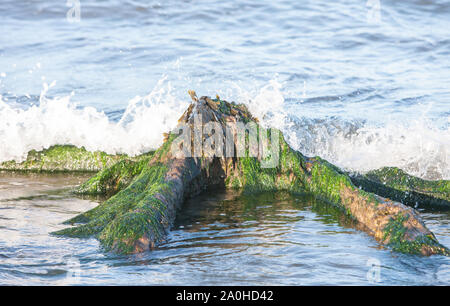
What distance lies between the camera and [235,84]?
9562 millimetres

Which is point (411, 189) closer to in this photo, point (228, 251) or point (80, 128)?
point (228, 251)

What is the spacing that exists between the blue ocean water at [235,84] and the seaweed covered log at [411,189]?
1.40ft

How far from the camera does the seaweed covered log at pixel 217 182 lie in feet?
14.2

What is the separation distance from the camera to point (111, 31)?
1331 cm

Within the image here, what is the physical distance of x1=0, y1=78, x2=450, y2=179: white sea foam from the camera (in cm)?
716

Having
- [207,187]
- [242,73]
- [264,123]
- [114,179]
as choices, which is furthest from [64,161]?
[242,73]

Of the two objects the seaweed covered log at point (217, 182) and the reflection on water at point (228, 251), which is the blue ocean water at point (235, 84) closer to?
the reflection on water at point (228, 251)

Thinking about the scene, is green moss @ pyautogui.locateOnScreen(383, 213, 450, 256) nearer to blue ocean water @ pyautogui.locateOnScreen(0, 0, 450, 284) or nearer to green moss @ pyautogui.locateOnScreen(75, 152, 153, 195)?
blue ocean water @ pyautogui.locateOnScreen(0, 0, 450, 284)

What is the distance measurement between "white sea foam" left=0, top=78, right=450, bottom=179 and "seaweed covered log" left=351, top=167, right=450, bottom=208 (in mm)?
884

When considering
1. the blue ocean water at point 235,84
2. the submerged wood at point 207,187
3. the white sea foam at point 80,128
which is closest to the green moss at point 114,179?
the submerged wood at point 207,187

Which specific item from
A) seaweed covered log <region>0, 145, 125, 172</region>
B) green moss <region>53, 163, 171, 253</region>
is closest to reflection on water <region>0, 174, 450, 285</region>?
green moss <region>53, 163, 171, 253</region>

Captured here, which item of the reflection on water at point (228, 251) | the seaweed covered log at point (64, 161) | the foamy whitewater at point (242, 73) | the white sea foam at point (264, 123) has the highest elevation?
the foamy whitewater at point (242, 73)

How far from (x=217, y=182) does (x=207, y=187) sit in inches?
Result: 4.9

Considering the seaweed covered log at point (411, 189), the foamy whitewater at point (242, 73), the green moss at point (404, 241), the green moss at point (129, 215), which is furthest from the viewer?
the foamy whitewater at point (242, 73)
